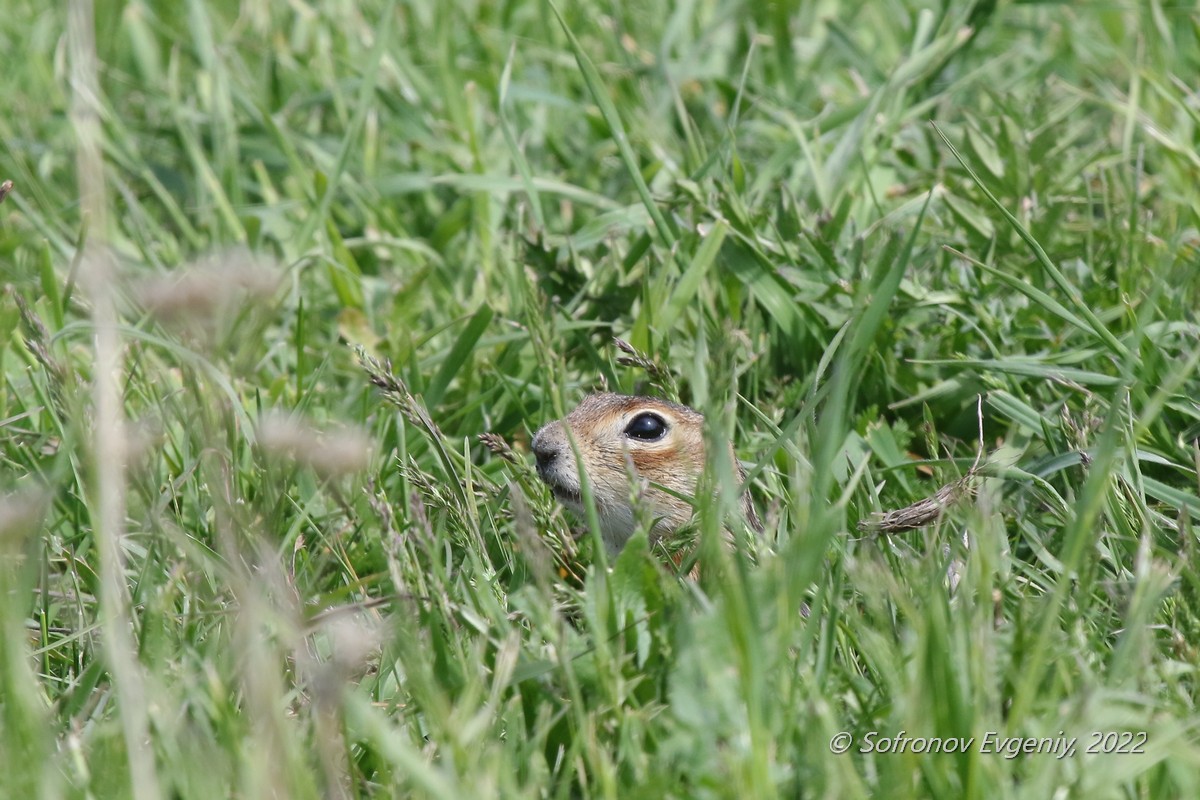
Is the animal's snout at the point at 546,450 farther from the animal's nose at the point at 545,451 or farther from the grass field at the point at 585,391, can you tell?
the grass field at the point at 585,391

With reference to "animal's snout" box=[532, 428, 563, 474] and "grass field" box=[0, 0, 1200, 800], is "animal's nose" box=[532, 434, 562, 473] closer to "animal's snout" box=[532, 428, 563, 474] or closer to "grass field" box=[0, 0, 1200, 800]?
"animal's snout" box=[532, 428, 563, 474]

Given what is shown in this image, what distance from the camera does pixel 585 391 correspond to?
12.8 feet

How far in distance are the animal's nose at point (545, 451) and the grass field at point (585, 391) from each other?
117 mm

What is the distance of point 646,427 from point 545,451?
0.30m

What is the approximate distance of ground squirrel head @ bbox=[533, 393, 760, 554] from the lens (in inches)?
124

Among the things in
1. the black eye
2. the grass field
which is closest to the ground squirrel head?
the black eye

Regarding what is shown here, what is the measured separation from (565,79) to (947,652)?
12.9ft

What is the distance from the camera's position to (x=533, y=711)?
92.7 inches

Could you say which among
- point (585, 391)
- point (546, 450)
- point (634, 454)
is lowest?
point (585, 391)

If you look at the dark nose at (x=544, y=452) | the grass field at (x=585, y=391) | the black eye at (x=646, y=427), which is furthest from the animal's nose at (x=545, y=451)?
the black eye at (x=646, y=427)

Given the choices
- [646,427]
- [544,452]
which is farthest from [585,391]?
[544,452]

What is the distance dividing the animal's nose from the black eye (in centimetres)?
25

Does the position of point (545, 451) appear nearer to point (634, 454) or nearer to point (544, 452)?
point (544, 452)

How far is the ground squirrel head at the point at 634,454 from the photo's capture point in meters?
3.14
